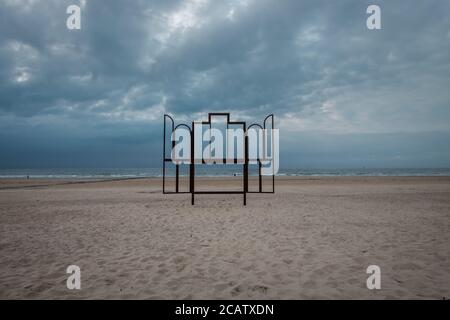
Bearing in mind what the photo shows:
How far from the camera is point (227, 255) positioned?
4.76 metres

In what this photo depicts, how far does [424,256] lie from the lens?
4.61 metres

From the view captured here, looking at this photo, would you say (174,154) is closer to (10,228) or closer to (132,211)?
(132,211)

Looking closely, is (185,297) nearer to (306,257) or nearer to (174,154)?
(306,257)

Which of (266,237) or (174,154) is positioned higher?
(174,154)

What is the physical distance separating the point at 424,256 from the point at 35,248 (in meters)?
7.64

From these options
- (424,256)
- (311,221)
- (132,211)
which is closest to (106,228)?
(132,211)

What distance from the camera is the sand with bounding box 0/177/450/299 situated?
3484mm

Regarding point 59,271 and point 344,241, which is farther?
point 344,241

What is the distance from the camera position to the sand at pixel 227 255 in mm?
3484

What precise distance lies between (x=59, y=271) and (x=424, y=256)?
635 centimetres
